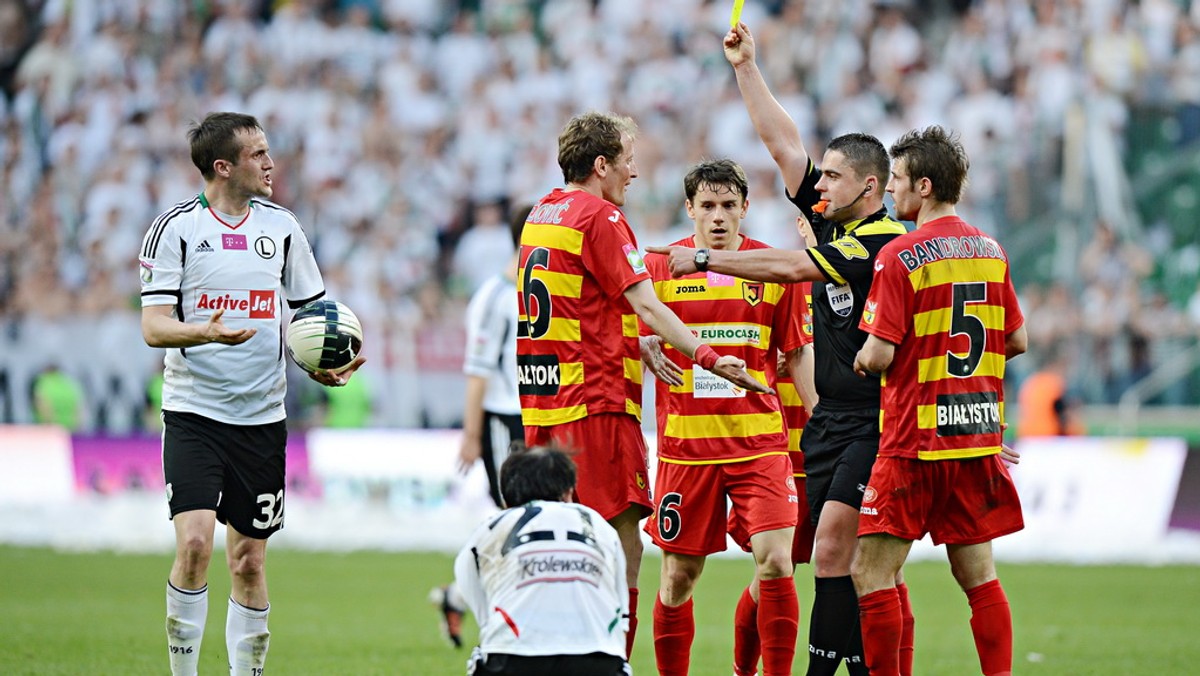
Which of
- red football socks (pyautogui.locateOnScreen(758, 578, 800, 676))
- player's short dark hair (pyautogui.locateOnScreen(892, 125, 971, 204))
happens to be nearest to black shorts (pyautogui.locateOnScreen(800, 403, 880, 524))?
red football socks (pyautogui.locateOnScreen(758, 578, 800, 676))

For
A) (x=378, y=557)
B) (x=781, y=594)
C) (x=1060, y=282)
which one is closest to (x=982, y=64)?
(x=1060, y=282)

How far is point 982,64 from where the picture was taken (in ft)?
73.3

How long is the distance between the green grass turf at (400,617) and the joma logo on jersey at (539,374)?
101 inches

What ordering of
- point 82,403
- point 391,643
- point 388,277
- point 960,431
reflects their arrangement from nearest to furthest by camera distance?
point 960,431
point 391,643
point 82,403
point 388,277

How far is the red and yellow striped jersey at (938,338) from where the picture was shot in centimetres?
712

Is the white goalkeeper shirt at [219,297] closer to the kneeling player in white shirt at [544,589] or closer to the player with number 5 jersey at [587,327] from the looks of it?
the player with number 5 jersey at [587,327]

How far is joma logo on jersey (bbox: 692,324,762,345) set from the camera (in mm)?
8172

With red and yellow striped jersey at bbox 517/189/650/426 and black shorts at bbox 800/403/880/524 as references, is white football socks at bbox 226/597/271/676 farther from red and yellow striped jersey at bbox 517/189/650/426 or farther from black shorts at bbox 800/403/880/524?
black shorts at bbox 800/403/880/524

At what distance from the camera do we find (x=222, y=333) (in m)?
7.23

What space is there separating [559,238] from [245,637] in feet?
8.13

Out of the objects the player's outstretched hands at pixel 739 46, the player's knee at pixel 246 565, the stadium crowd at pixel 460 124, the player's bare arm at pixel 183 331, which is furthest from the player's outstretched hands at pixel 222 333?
the stadium crowd at pixel 460 124

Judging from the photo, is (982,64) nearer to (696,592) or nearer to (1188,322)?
(1188,322)

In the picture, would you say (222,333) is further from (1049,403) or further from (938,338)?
(1049,403)

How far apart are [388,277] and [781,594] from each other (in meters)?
14.4
